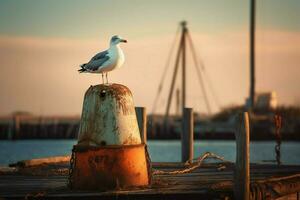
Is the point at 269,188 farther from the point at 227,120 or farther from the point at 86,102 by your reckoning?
the point at 227,120

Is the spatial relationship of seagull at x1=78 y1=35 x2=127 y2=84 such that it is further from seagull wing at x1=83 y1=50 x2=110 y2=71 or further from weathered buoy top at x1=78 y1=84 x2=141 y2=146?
weathered buoy top at x1=78 y1=84 x2=141 y2=146

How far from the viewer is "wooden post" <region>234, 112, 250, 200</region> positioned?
14.4 meters

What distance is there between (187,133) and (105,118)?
6.56 m

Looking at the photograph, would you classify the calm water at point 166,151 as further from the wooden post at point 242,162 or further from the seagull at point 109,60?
the wooden post at point 242,162

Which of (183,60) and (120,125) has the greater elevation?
(183,60)

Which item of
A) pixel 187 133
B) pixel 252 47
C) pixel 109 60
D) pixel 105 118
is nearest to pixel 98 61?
pixel 109 60

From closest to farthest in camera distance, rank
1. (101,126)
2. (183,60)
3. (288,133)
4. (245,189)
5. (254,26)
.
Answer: (245,189)
(101,126)
(254,26)
(183,60)
(288,133)

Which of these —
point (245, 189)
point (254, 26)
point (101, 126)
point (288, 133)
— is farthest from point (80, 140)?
point (288, 133)

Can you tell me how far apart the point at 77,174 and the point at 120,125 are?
115cm

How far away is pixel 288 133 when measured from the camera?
10862cm

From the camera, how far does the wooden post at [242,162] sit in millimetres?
14367

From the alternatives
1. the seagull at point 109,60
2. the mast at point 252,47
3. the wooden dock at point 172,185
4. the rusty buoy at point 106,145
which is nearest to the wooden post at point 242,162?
the wooden dock at point 172,185

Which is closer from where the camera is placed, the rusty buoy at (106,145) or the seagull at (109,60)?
the rusty buoy at (106,145)

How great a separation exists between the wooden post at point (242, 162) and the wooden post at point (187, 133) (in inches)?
273
